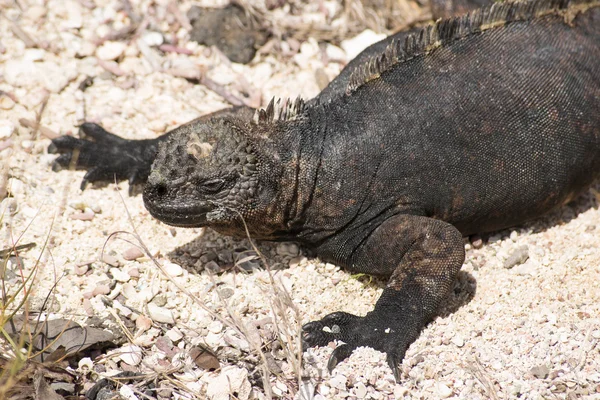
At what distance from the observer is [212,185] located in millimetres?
4254

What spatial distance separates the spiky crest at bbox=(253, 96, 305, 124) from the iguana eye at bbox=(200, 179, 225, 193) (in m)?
0.49

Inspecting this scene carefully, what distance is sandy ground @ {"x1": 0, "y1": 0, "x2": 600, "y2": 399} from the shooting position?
404cm

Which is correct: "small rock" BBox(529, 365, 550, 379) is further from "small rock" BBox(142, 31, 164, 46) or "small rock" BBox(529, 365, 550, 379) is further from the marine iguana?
"small rock" BBox(142, 31, 164, 46)

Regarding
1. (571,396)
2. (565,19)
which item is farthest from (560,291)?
(565,19)

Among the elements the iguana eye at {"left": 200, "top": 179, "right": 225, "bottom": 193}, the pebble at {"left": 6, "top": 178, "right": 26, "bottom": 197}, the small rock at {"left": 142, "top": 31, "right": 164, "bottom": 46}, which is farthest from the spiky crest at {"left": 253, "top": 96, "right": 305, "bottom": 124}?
the small rock at {"left": 142, "top": 31, "right": 164, "bottom": 46}

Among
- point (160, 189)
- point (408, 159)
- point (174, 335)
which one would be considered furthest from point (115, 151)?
point (408, 159)

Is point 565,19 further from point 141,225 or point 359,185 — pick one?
point 141,225

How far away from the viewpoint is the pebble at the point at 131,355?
4.05 meters

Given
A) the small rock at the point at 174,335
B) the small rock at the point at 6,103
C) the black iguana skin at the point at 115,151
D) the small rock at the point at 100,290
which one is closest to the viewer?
the small rock at the point at 174,335

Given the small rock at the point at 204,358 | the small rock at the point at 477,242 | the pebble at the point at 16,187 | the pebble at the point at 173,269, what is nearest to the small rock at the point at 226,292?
the pebble at the point at 173,269

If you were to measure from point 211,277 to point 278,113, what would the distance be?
1.20 metres

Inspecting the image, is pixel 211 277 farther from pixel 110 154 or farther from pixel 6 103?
pixel 6 103

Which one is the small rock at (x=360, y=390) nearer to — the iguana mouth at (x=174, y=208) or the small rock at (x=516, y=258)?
the iguana mouth at (x=174, y=208)

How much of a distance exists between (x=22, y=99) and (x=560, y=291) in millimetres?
4235
